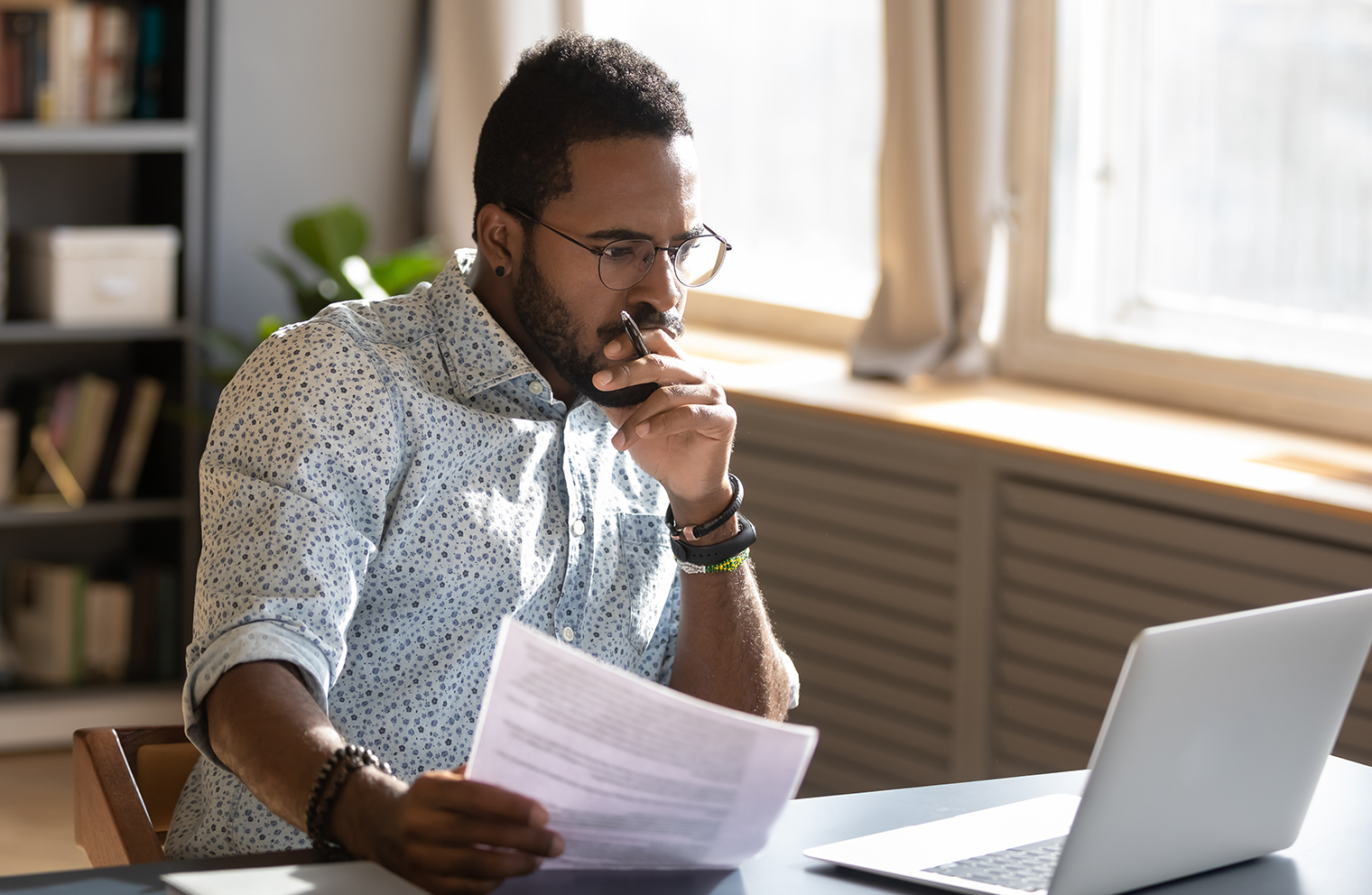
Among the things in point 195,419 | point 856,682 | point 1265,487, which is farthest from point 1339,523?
point 195,419

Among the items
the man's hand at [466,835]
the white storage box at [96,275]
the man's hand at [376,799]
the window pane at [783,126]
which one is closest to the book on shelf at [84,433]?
the white storage box at [96,275]

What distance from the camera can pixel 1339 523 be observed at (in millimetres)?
2221

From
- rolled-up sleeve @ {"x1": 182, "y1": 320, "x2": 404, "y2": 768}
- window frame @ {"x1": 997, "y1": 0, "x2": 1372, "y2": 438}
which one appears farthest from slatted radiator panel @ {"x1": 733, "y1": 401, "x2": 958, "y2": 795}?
rolled-up sleeve @ {"x1": 182, "y1": 320, "x2": 404, "y2": 768}

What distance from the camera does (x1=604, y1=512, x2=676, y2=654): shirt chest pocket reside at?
1593mm

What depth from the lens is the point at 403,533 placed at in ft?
4.66

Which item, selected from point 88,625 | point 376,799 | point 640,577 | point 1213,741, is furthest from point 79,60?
point 1213,741

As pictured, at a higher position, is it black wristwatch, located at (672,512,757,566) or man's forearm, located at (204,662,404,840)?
black wristwatch, located at (672,512,757,566)

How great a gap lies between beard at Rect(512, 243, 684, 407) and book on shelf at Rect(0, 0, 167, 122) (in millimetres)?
2145

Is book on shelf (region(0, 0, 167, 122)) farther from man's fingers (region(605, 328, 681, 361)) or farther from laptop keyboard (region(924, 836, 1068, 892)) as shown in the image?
laptop keyboard (region(924, 836, 1068, 892))

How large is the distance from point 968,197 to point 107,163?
195 cm

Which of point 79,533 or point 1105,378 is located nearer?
point 1105,378

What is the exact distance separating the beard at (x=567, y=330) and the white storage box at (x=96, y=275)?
6.72 feet

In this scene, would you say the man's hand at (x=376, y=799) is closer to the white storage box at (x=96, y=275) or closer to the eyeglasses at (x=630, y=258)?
the eyeglasses at (x=630, y=258)

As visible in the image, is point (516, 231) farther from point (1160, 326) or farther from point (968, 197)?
point (1160, 326)
